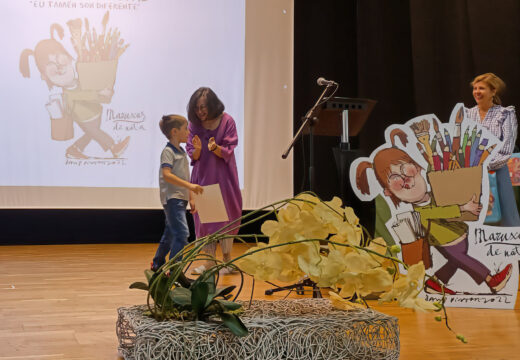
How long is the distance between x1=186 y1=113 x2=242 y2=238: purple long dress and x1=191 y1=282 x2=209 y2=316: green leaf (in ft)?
8.35

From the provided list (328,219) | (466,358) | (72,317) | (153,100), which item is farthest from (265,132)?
(328,219)

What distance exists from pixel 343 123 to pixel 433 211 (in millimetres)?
689

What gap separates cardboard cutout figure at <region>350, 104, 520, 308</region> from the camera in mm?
2486

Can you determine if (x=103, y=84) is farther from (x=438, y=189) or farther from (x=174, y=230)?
(x=438, y=189)

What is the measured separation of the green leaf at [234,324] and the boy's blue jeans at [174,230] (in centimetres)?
232

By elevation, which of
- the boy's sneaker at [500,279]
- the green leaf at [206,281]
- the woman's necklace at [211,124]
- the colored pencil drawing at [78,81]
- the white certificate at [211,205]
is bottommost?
the boy's sneaker at [500,279]

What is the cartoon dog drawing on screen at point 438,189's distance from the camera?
2.51 meters

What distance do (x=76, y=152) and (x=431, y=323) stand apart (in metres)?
3.50

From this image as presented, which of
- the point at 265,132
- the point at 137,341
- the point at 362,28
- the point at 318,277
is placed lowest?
the point at 137,341

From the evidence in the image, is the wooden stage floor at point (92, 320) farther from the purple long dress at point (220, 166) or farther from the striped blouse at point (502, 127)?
the striped blouse at point (502, 127)

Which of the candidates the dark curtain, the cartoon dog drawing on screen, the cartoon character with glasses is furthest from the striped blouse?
the dark curtain

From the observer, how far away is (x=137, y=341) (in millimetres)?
988

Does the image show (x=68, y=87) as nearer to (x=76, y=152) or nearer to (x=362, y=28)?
(x=76, y=152)

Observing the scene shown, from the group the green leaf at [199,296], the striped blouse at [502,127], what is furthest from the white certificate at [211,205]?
the green leaf at [199,296]
